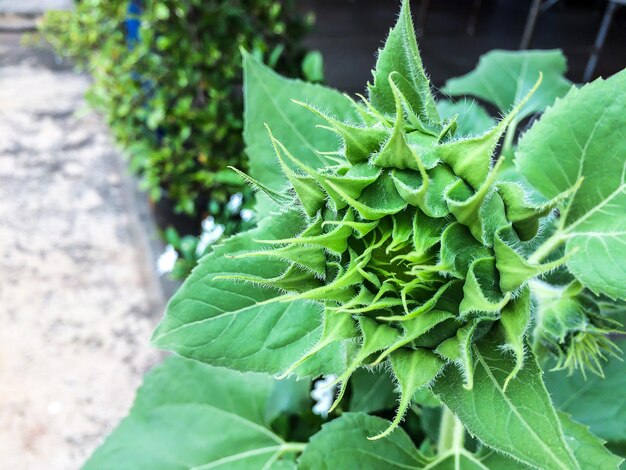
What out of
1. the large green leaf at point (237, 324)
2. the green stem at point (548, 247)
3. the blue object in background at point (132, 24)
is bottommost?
the blue object in background at point (132, 24)

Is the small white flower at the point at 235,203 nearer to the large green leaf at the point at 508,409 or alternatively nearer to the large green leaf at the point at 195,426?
the large green leaf at the point at 195,426

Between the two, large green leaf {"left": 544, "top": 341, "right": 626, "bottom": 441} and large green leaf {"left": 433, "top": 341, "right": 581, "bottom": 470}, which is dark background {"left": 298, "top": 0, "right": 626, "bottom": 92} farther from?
large green leaf {"left": 433, "top": 341, "right": 581, "bottom": 470}

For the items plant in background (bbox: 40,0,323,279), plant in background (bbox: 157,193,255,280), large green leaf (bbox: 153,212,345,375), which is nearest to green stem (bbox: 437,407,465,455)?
large green leaf (bbox: 153,212,345,375)

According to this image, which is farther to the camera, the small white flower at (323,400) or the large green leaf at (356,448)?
the small white flower at (323,400)

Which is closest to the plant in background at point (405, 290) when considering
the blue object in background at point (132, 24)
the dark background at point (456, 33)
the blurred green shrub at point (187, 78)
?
the blurred green shrub at point (187, 78)

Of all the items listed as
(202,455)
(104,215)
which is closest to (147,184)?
(104,215)

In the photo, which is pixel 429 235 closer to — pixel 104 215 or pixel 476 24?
pixel 104 215

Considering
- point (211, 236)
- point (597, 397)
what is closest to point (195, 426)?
point (597, 397)
